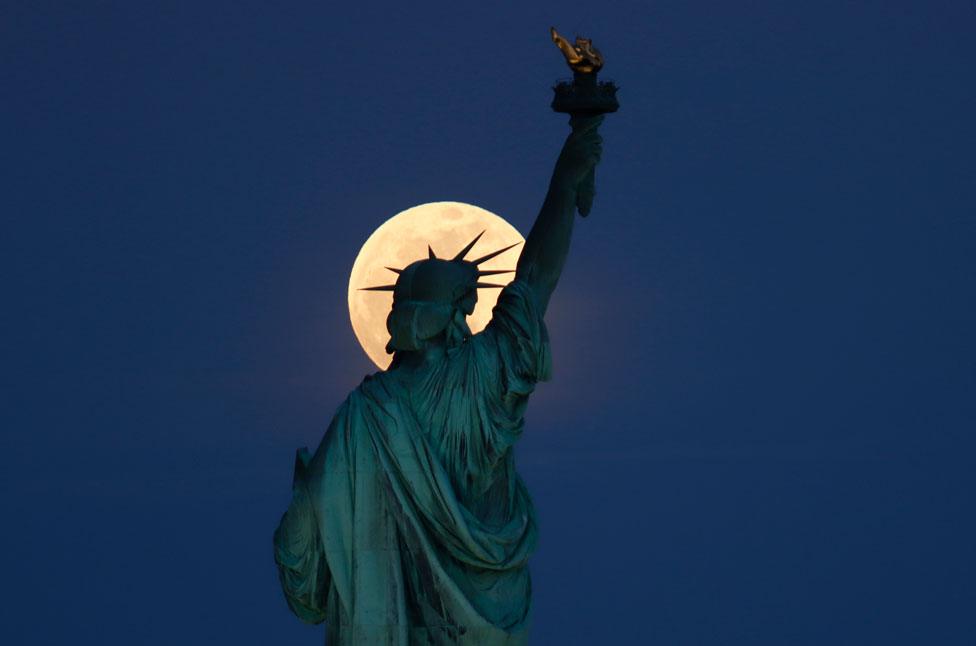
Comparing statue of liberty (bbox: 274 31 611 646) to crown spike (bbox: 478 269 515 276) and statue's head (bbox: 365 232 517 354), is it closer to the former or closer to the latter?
statue's head (bbox: 365 232 517 354)

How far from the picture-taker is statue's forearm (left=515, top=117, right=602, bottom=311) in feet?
79.4

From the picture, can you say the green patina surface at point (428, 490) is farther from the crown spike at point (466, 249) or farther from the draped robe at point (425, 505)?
the crown spike at point (466, 249)

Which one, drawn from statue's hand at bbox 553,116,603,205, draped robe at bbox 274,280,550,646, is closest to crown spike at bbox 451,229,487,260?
Answer: draped robe at bbox 274,280,550,646

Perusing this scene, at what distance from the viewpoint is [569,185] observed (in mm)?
24391

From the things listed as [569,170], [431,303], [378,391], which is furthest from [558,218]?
[378,391]

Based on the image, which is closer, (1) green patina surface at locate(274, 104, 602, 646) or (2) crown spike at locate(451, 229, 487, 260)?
(1) green patina surface at locate(274, 104, 602, 646)

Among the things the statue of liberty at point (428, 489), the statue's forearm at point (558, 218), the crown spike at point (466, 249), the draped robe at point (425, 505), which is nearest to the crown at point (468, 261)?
the crown spike at point (466, 249)

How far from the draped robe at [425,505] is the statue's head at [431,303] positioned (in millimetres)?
174

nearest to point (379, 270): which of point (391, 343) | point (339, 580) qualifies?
point (391, 343)

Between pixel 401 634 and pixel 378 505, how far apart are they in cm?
80

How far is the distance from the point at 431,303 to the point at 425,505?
1.27m

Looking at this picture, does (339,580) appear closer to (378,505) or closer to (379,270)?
(378,505)

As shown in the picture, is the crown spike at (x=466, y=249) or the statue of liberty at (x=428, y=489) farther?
the crown spike at (x=466, y=249)

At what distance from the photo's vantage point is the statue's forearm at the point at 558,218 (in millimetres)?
24203
